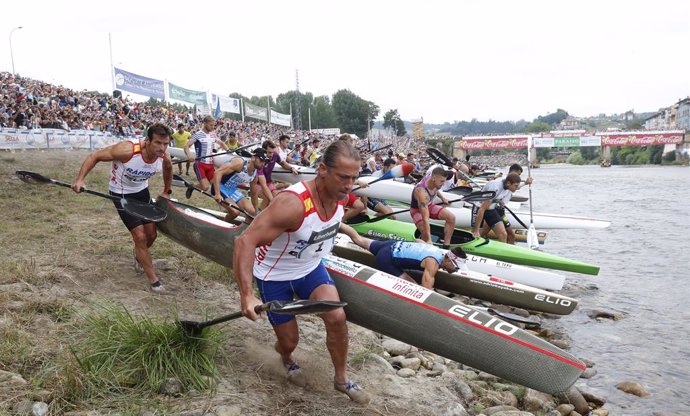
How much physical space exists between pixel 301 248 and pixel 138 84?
1045 inches

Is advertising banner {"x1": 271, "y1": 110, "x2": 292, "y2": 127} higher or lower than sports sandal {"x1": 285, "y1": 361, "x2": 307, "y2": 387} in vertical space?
higher

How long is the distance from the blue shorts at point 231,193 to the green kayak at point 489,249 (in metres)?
2.26

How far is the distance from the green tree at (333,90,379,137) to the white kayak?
8634 cm

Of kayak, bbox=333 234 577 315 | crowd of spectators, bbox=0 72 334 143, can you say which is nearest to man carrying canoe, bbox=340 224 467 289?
kayak, bbox=333 234 577 315

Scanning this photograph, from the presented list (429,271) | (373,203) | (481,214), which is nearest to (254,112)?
(373,203)

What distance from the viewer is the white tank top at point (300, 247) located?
3.16 meters

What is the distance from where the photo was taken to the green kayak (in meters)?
8.35

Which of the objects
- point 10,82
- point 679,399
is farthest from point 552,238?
point 10,82

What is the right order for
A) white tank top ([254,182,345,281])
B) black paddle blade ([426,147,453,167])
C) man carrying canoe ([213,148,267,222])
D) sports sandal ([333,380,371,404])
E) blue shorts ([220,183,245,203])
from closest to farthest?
white tank top ([254,182,345,281]), sports sandal ([333,380,371,404]), man carrying canoe ([213,148,267,222]), blue shorts ([220,183,245,203]), black paddle blade ([426,147,453,167])

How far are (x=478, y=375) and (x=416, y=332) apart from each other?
1.43 m

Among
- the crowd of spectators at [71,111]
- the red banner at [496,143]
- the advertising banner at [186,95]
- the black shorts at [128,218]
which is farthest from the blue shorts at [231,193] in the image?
the red banner at [496,143]

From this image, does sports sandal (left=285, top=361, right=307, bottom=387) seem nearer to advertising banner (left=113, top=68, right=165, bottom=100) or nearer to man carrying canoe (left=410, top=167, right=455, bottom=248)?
man carrying canoe (left=410, top=167, right=455, bottom=248)

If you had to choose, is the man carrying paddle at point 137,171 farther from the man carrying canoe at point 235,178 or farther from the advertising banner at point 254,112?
the advertising banner at point 254,112

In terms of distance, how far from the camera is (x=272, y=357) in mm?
4258
